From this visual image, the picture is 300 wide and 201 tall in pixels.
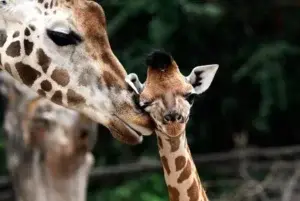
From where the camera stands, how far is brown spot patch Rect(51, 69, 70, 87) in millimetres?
1592

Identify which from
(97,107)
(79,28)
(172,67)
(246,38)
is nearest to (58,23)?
(79,28)

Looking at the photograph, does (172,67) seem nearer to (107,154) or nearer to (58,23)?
(58,23)

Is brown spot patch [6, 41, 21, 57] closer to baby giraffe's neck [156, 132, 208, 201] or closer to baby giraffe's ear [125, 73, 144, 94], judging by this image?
baby giraffe's ear [125, 73, 144, 94]

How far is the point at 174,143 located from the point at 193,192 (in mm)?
162

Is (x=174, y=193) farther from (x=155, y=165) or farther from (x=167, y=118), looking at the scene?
(x=155, y=165)

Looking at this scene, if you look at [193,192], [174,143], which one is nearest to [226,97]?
[193,192]

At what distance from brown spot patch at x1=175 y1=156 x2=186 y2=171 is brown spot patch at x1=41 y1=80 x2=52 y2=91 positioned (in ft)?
1.07

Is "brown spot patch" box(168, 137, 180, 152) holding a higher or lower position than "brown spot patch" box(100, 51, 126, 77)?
lower

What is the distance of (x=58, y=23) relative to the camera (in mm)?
1584

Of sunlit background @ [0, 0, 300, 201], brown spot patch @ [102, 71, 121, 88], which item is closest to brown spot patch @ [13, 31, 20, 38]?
brown spot patch @ [102, 71, 121, 88]

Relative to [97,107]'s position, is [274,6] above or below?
below

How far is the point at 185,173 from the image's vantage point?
5.21 ft

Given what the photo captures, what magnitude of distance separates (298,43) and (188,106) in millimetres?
2888

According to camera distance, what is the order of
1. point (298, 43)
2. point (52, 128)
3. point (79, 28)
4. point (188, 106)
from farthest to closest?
point (298, 43) < point (52, 128) < point (79, 28) < point (188, 106)
